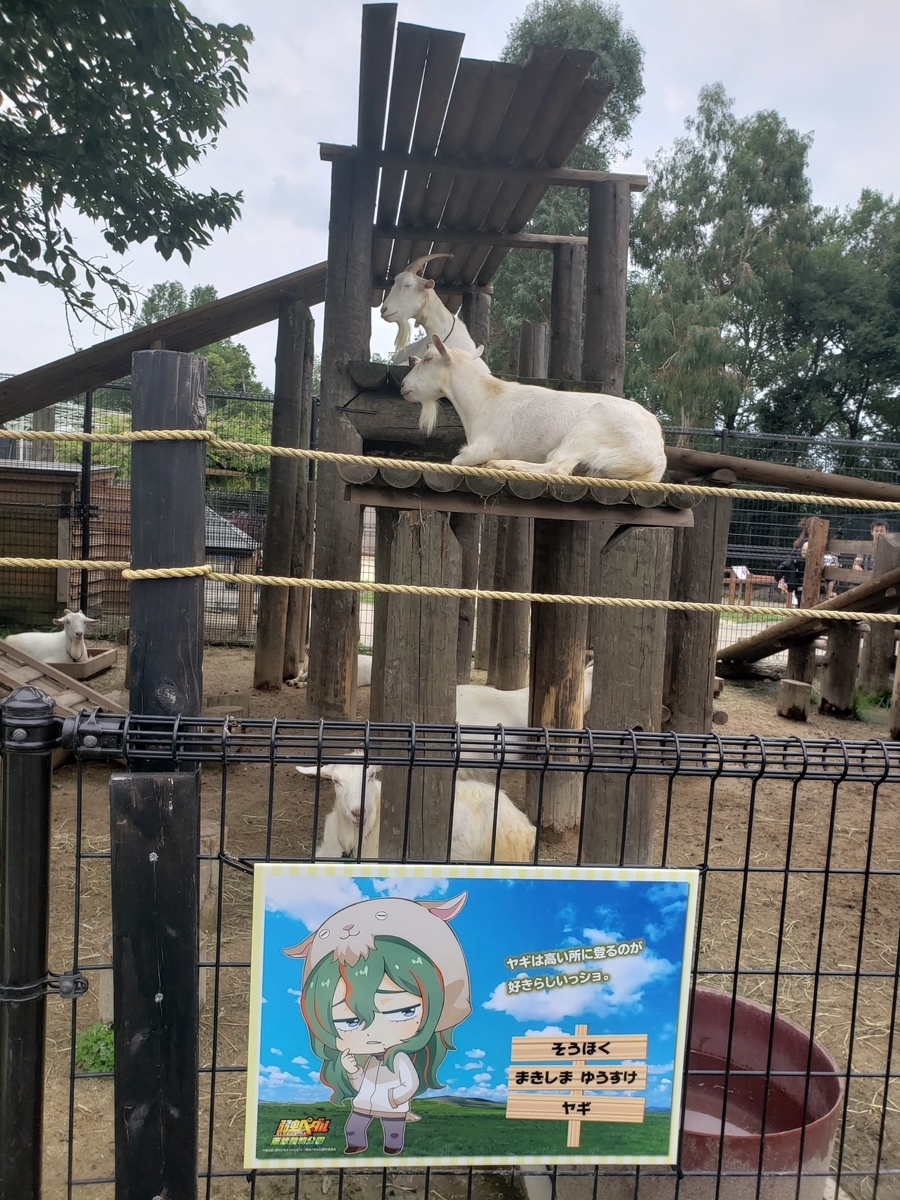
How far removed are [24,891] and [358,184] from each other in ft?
15.0

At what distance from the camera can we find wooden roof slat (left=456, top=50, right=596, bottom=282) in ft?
14.1

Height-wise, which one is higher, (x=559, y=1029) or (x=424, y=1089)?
(x=559, y=1029)

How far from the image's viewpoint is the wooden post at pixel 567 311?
650cm

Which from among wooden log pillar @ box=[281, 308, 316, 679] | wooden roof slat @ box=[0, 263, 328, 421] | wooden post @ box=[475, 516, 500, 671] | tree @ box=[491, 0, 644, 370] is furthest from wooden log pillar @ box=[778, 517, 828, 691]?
tree @ box=[491, 0, 644, 370]

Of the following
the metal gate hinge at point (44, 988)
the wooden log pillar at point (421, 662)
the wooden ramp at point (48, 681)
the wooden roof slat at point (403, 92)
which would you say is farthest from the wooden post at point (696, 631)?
the metal gate hinge at point (44, 988)

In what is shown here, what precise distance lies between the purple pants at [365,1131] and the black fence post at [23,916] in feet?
1.98

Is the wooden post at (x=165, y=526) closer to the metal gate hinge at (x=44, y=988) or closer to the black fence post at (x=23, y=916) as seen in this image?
the black fence post at (x=23, y=916)

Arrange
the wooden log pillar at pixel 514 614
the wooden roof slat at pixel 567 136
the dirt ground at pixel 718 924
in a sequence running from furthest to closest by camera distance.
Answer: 1. the wooden log pillar at pixel 514 614
2. the wooden roof slat at pixel 567 136
3. the dirt ground at pixel 718 924

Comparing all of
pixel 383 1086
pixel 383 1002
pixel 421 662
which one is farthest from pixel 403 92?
pixel 383 1086

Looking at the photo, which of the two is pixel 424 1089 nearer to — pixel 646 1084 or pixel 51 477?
pixel 646 1084

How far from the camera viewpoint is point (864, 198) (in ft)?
112

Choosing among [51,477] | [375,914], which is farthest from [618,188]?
[51,477]

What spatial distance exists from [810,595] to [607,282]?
6768 mm

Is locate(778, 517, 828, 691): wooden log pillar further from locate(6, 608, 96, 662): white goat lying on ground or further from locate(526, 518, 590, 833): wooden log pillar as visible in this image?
locate(6, 608, 96, 662): white goat lying on ground
